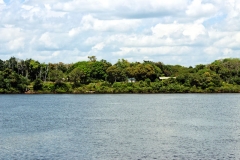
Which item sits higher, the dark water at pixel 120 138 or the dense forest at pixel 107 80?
the dense forest at pixel 107 80

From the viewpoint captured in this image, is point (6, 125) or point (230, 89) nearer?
point (6, 125)

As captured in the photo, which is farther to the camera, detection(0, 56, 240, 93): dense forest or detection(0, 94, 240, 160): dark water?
detection(0, 56, 240, 93): dense forest

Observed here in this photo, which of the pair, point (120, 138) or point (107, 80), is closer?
point (120, 138)

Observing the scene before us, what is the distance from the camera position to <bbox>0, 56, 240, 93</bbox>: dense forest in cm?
14412

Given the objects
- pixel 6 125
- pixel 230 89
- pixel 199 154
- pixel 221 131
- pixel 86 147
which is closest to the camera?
pixel 199 154

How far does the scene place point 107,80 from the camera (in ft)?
529

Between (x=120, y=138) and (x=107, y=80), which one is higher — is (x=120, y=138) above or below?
below

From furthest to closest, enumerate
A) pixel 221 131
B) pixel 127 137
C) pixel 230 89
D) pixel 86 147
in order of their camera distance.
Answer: pixel 230 89 → pixel 221 131 → pixel 127 137 → pixel 86 147

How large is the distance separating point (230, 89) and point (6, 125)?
10705cm

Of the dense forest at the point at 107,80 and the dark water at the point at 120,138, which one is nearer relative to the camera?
the dark water at the point at 120,138

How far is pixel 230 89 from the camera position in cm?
15050

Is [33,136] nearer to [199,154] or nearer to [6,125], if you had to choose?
[6,125]

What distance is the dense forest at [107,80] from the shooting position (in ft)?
473

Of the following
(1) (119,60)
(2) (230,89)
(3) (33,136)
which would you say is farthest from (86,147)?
(1) (119,60)
